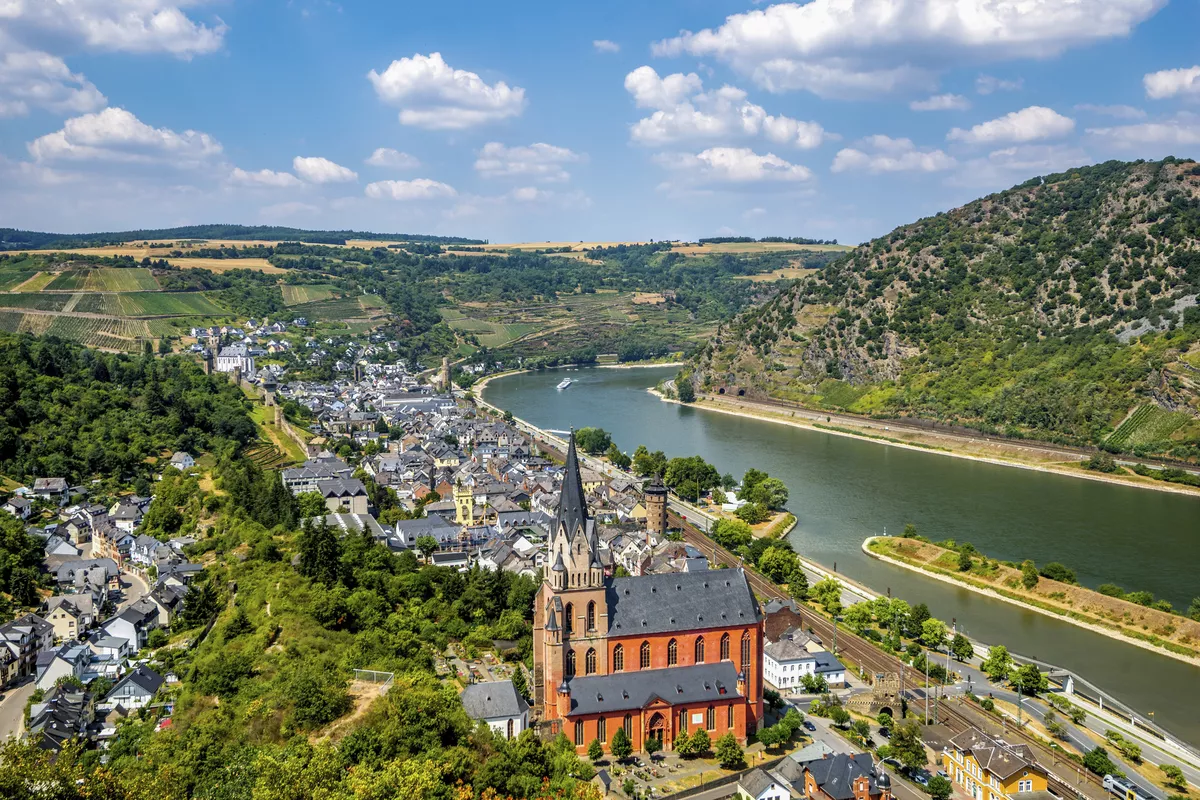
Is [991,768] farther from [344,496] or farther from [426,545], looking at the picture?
[344,496]

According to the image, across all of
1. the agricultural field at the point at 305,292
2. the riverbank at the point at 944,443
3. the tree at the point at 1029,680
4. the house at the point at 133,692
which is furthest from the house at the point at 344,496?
the agricultural field at the point at 305,292

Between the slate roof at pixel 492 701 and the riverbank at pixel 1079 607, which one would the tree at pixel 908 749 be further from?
the riverbank at pixel 1079 607

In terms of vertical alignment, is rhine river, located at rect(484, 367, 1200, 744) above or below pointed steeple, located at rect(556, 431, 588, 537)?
below

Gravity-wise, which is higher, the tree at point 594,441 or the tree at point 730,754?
the tree at point 730,754

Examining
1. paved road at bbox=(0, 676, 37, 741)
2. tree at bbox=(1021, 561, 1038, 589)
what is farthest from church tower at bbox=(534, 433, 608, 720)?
tree at bbox=(1021, 561, 1038, 589)

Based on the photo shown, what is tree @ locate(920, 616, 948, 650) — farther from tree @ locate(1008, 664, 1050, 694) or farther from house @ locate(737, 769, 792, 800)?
house @ locate(737, 769, 792, 800)

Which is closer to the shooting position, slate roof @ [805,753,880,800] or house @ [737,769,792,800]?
house @ [737,769,792,800]

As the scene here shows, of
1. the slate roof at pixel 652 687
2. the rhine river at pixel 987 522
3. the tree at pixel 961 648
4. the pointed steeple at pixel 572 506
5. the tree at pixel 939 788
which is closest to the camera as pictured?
the tree at pixel 939 788
